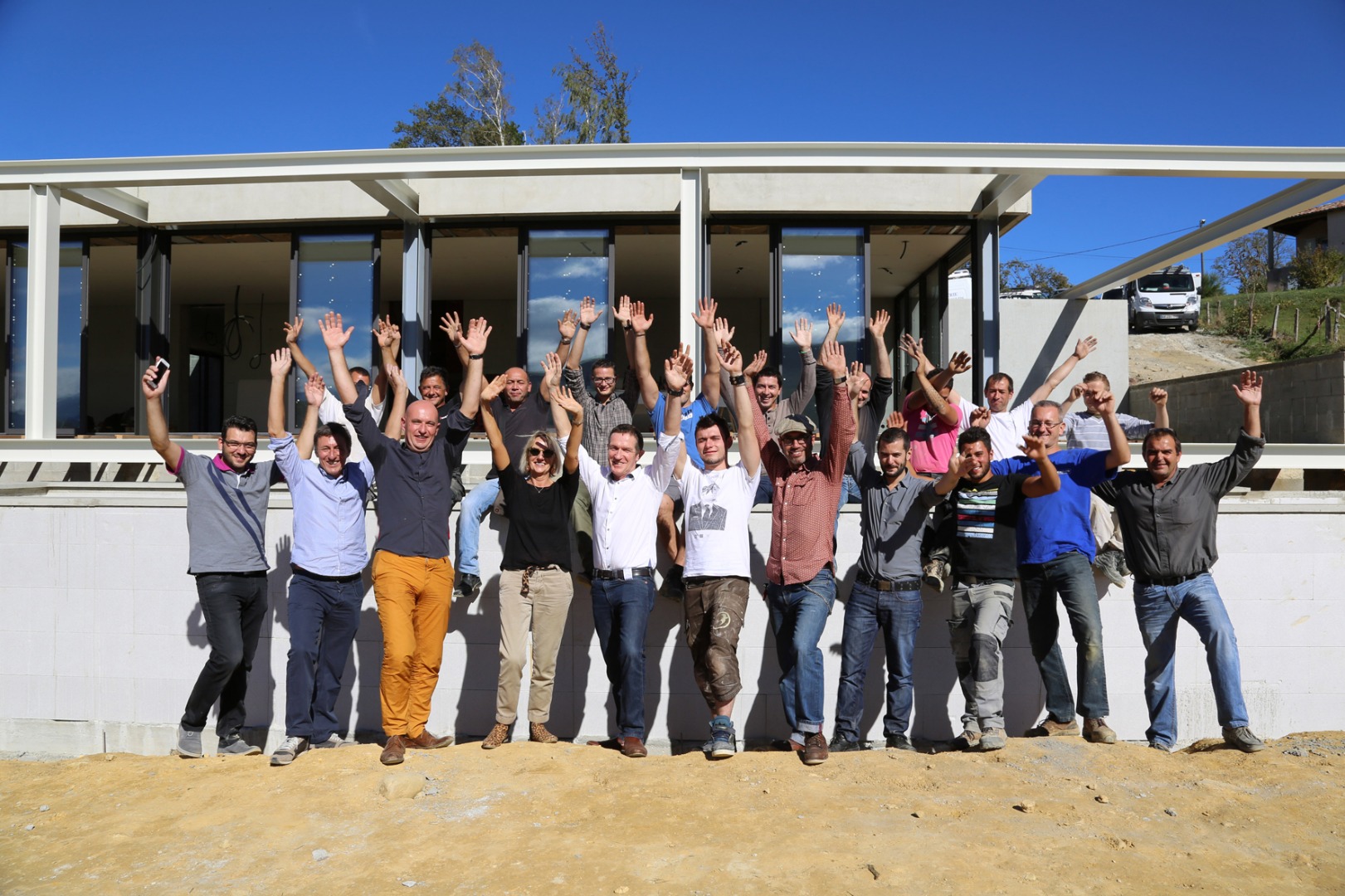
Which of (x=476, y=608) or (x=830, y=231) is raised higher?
(x=830, y=231)

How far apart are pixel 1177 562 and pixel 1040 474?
852 mm

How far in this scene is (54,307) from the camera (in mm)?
8758

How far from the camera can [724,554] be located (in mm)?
5043

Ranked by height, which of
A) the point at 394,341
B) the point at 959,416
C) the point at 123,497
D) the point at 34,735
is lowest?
the point at 34,735

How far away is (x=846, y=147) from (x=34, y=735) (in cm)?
750

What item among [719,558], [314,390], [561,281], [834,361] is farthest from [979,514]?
[561,281]

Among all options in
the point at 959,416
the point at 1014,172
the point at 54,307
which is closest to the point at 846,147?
the point at 1014,172

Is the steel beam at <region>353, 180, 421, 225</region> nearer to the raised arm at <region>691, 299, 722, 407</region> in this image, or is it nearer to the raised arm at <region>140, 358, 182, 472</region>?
the raised arm at <region>140, 358, 182, 472</region>

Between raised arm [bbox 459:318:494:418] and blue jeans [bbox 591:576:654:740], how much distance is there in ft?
3.90

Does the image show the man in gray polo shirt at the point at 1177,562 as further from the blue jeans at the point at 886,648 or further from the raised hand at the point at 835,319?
the raised hand at the point at 835,319

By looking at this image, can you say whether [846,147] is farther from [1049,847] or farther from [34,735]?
[34,735]

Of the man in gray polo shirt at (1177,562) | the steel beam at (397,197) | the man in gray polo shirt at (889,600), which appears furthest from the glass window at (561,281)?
the man in gray polo shirt at (1177,562)

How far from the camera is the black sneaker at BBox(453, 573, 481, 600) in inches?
224

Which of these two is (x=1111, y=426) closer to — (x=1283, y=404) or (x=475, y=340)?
(x=475, y=340)
